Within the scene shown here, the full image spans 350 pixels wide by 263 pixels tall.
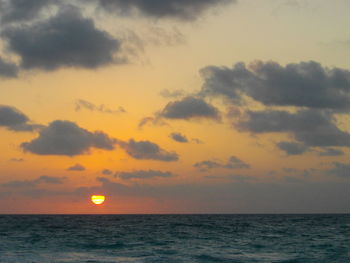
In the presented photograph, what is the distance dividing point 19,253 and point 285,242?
34.2 m

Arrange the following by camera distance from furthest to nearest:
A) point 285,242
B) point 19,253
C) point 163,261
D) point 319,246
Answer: point 285,242 < point 319,246 < point 19,253 < point 163,261

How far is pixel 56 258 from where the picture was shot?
48000mm

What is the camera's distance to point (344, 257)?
164 ft

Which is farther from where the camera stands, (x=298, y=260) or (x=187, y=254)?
(x=187, y=254)

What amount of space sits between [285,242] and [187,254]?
20327 millimetres

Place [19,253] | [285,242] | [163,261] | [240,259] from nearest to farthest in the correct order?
[163,261] < [240,259] < [19,253] < [285,242]

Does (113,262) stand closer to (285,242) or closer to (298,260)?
(298,260)

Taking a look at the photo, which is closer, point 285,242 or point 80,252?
point 80,252

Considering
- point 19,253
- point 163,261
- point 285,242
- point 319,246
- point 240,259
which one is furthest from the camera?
point 285,242

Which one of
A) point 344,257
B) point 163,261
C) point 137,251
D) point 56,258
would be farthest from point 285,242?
point 56,258

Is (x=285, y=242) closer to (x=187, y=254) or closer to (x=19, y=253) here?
(x=187, y=254)

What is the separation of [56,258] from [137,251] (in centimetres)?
996

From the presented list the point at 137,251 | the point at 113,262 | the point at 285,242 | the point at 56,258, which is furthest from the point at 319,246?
the point at 56,258

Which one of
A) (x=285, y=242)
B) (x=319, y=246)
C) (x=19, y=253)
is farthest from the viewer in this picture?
(x=285, y=242)
